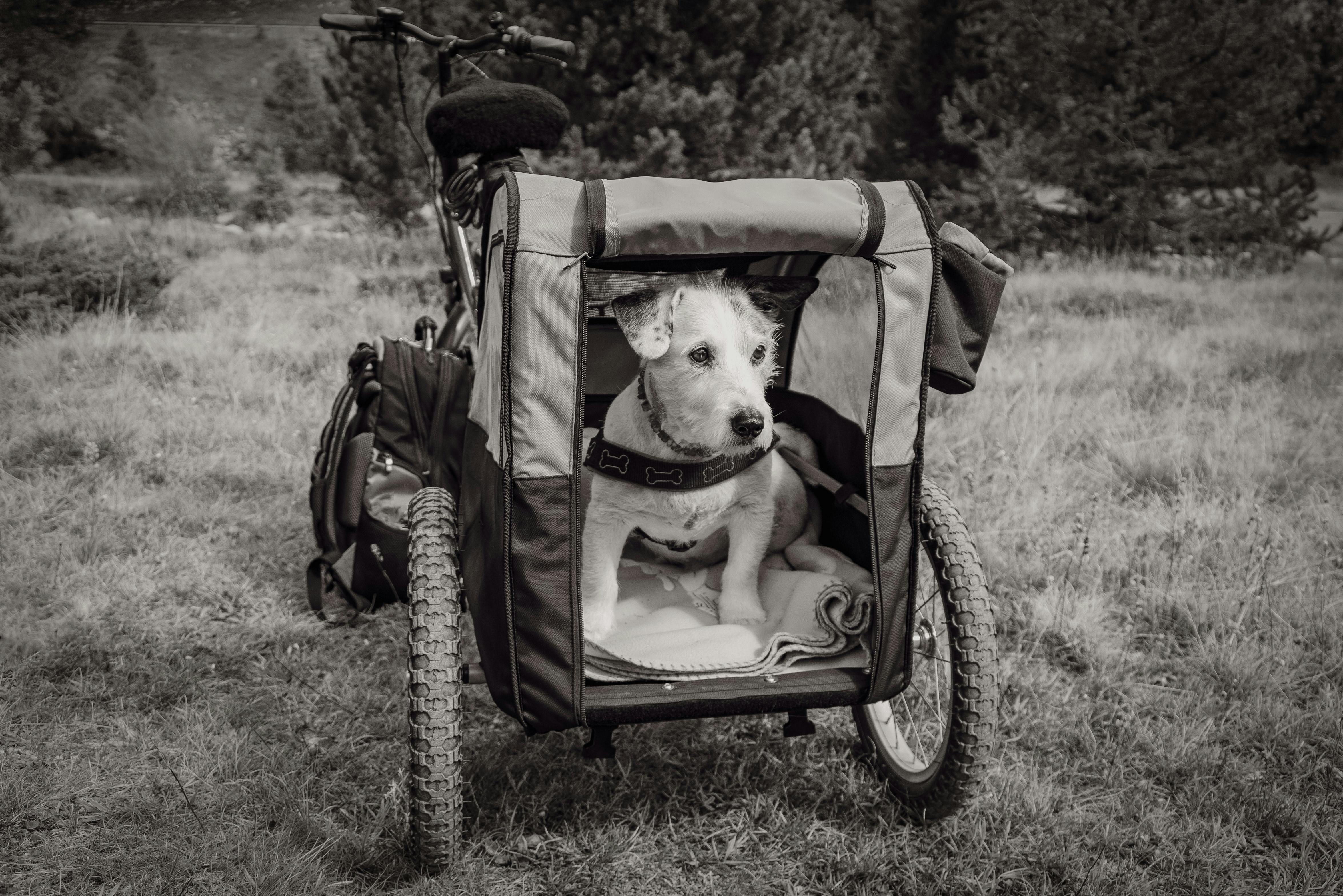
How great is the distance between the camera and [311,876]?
2094 mm

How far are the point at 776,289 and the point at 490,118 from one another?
1.38 metres

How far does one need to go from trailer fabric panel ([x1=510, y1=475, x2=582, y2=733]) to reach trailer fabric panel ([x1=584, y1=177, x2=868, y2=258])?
18.9 inches

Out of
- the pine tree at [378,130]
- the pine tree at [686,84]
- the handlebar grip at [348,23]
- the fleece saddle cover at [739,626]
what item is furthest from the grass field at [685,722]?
the pine tree at [378,130]

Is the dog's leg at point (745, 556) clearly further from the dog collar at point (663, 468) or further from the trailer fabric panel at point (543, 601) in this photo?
the trailer fabric panel at point (543, 601)

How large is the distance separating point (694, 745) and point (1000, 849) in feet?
3.06

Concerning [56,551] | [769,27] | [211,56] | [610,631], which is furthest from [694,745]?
[211,56]

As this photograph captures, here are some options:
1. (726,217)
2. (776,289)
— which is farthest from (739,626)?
(726,217)

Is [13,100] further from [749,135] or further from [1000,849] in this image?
[1000,849]

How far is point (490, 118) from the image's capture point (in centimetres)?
313

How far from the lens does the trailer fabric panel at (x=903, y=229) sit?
6.31 ft

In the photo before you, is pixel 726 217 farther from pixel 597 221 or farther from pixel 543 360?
pixel 543 360

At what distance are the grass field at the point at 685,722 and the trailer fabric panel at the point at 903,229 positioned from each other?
157 cm

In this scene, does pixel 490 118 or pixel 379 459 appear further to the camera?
pixel 379 459

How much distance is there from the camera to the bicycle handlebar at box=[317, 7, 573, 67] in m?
3.38
